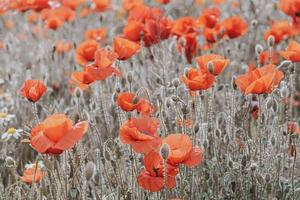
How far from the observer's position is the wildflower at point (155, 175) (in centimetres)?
240

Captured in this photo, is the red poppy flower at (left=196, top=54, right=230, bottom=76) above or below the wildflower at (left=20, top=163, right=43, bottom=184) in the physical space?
above

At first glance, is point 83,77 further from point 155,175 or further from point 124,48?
point 155,175

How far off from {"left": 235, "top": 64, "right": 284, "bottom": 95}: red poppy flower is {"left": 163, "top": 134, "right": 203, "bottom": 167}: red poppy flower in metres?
0.39

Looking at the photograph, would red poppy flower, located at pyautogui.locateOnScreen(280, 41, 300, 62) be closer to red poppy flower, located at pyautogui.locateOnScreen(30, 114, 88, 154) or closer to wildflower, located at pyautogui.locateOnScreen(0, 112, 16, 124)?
red poppy flower, located at pyautogui.locateOnScreen(30, 114, 88, 154)

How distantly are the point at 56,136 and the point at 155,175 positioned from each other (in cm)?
39

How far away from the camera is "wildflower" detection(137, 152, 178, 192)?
7.89ft

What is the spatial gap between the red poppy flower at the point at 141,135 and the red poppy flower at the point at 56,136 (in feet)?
0.50

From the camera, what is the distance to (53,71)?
5.23 m

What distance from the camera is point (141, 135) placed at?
2.38 metres

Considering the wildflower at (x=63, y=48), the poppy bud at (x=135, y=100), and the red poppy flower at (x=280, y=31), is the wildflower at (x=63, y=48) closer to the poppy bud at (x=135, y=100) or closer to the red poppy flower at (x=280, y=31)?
the red poppy flower at (x=280, y=31)

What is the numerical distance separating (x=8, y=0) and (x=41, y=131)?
9.67ft

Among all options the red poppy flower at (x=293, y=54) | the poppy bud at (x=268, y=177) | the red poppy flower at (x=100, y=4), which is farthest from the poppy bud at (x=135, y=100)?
the red poppy flower at (x=100, y=4)

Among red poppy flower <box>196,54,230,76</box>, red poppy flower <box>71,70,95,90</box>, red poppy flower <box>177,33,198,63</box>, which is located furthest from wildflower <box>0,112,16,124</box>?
red poppy flower <box>196,54,230,76</box>

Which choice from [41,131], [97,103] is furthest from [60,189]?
[97,103]
